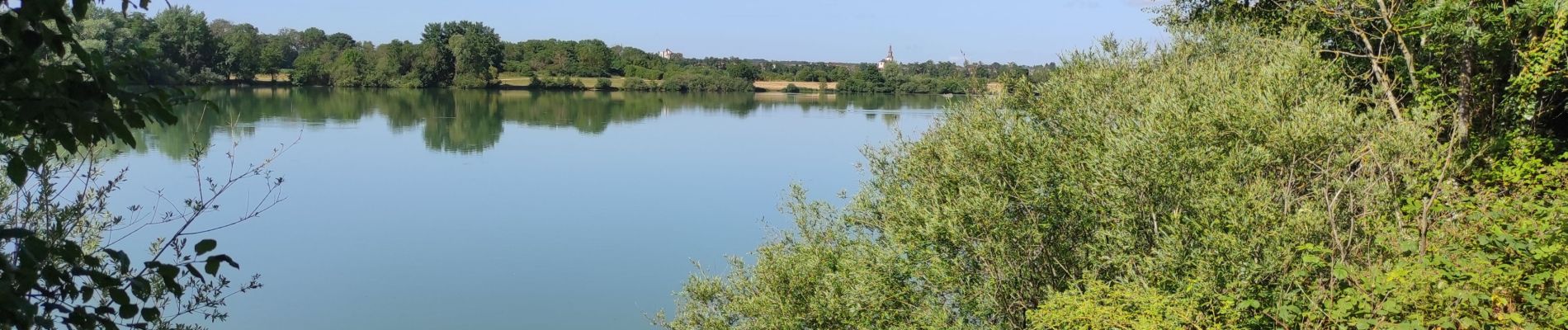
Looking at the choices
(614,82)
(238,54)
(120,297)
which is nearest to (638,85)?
(614,82)

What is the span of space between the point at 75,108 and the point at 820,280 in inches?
343

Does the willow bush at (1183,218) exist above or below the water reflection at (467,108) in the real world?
above

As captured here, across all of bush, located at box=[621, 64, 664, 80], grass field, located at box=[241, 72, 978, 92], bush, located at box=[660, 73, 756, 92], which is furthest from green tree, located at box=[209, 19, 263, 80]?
bush, located at box=[660, 73, 756, 92]

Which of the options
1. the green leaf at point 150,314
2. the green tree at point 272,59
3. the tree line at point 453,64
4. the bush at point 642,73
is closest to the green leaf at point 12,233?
the green leaf at point 150,314

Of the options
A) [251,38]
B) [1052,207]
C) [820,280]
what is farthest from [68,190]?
[251,38]

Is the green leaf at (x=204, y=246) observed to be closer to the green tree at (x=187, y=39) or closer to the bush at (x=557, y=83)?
the green tree at (x=187, y=39)

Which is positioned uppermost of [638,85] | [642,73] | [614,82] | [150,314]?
[642,73]

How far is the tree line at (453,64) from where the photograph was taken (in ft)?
206

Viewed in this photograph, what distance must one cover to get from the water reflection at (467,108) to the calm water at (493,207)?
1.09 ft

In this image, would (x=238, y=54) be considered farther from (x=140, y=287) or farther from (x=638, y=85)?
(x=140, y=287)

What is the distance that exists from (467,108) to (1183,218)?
49.3m

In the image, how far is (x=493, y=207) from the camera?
75.6 feet

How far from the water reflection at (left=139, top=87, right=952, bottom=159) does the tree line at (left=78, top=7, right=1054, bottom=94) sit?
80.7 inches

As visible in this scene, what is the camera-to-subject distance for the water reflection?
35.9 m
